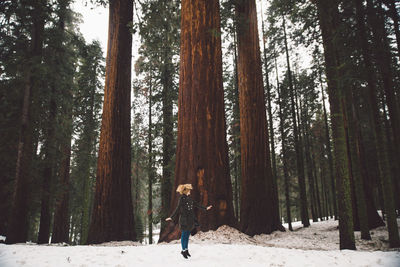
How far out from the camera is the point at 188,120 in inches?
240

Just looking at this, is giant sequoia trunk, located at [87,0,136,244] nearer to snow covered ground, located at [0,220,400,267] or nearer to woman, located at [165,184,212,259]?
snow covered ground, located at [0,220,400,267]

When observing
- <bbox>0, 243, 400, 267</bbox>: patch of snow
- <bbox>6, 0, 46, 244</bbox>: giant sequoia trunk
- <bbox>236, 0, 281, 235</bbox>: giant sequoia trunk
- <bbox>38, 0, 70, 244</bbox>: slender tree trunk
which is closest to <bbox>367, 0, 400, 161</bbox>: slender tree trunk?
<bbox>236, 0, 281, 235</bbox>: giant sequoia trunk

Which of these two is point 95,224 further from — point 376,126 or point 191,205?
point 376,126

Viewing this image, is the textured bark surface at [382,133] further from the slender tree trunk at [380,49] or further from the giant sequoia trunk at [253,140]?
the giant sequoia trunk at [253,140]

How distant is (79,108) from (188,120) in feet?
54.5

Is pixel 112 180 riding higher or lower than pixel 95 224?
higher

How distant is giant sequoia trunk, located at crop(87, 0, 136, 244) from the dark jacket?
3.41 meters

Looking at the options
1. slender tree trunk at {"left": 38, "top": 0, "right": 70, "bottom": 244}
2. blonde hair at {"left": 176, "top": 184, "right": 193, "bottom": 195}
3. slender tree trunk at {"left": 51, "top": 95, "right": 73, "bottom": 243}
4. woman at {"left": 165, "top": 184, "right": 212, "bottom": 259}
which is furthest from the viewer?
slender tree trunk at {"left": 51, "top": 95, "right": 73, "bottom": 243}

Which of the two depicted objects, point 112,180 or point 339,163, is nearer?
point 339,163

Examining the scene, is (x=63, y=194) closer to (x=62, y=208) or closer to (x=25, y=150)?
(x=62, y=208)

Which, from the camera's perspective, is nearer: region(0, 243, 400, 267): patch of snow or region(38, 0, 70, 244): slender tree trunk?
region(0, 243, 400, 267): patch of snow

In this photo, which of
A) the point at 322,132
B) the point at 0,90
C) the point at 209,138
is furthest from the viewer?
the point at 322,132

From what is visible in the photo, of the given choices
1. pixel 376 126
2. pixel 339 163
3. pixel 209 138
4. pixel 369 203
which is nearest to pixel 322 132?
pixel 369 203

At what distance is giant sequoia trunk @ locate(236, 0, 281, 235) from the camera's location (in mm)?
8805
